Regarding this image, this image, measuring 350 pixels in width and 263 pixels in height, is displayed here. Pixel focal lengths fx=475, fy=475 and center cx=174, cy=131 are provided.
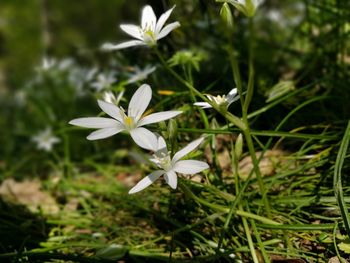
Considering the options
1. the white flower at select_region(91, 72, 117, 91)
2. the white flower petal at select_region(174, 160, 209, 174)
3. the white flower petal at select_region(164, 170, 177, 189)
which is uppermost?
the white flower at select_region(91, 72, 117, 91)

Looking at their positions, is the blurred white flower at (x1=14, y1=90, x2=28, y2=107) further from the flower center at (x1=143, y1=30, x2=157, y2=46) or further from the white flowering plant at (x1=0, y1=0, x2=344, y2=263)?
the flower center at (x1=143, y1=30, x2=157, y2=46)

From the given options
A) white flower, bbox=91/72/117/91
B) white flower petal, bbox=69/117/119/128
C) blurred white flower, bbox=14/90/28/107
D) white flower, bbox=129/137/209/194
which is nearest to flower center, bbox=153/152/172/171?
white flower, bbox=129/137/209/194

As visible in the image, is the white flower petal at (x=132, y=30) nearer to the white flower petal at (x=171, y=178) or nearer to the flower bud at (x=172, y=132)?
the flower bud at (x=172, y=132)

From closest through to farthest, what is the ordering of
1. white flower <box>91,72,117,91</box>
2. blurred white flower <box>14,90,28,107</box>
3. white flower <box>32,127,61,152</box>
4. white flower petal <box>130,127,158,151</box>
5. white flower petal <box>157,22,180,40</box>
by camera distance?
white flower petal <box>130,127,158,151</box>, white flower petal <box>157,22,180,40</box>, white flower <box>91,72,117,91</box>, white flower <box>32,127,61,152</box>, blurred white flower <box>14,90,28,107</box>

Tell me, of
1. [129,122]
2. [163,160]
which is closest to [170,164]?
[163,160]

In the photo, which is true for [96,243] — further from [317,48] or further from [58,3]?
[58,3]

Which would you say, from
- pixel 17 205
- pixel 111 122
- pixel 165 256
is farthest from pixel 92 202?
pixel 111 122

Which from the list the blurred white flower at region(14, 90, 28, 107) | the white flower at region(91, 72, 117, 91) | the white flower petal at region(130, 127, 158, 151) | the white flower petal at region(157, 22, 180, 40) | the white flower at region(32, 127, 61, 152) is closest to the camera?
the white flower petal at region(130, 127, 158, 151)
